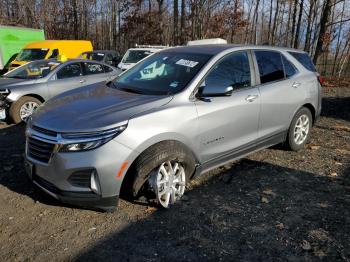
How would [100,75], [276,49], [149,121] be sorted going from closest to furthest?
[149,121] < [276,49] < [100,75]

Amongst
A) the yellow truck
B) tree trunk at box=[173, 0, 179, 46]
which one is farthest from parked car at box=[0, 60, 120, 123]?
tree trunk at box=[173, 0, 179, 46]

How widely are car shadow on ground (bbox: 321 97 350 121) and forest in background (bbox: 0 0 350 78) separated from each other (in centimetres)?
723

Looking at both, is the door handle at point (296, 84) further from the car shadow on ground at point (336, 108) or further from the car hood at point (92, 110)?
the car shadow on ground at point (336, 108)

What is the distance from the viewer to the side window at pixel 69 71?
8.51 m

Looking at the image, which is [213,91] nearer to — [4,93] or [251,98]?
[251,98]

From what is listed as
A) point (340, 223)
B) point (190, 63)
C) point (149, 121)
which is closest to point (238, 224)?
point (340, 223)

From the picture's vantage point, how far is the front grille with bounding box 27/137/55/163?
138 inches

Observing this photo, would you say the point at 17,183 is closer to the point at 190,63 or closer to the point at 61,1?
the point at 190,63

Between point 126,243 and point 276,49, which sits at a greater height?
point 276,49

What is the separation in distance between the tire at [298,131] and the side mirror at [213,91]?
1.97m

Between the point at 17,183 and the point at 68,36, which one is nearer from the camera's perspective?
the point at 17,183

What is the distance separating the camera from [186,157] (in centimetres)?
393

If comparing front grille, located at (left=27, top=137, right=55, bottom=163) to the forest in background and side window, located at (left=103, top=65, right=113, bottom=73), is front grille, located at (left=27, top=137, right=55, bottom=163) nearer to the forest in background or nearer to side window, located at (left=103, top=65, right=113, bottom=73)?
side window, located at (left=103, top=65, right=113, bottom=73)

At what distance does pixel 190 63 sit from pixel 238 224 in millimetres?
2011
